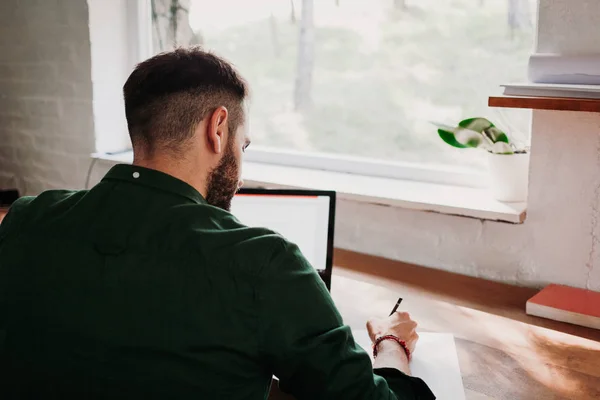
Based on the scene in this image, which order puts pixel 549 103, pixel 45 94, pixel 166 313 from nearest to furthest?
pixel 166 313, pixel 549 103, pixel 45 94

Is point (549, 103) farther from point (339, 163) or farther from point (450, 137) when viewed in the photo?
point (339, 163)

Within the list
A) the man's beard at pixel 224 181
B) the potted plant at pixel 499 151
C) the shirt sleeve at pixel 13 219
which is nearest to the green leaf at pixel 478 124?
the potted plant at pixel 499 151

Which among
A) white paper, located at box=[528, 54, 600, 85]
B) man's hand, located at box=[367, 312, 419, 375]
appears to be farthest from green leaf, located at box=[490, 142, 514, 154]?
man's hand, located at box=[367, 312, 419, 375]

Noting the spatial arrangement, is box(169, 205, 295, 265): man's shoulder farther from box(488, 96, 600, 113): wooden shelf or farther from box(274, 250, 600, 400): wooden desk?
box(488, 96, 600, 113): wooden shelf

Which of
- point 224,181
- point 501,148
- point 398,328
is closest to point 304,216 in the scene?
point 398,328

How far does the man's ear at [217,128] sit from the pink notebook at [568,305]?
Result: 0.95m

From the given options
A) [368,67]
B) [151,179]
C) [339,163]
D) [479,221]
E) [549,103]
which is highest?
[368,67]

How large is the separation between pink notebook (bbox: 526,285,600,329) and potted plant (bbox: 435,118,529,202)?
303 millimetres

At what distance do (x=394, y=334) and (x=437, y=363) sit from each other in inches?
4.0

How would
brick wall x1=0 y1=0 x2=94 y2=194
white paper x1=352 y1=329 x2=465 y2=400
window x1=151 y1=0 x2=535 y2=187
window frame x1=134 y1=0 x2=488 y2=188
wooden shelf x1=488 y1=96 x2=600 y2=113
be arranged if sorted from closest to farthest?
white paper x1=352 y1=329 x2=465 y2=400 < wooden shelf x1=488 y1=96 x2=600 y2=113 < window x1=151 y1=0 x2=535 y2=187 < window frame x1=134 y1=0 x2=488 y2=188 < brick wall x1=0 y1=0 x2=94 y2=194

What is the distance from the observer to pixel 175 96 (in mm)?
1032

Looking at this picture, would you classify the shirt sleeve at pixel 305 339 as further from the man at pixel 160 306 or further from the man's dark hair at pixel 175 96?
the man's dark hair at pixel 175 96

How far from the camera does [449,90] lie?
6.94 ft

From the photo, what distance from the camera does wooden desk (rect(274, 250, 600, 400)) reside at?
4.26 ft
